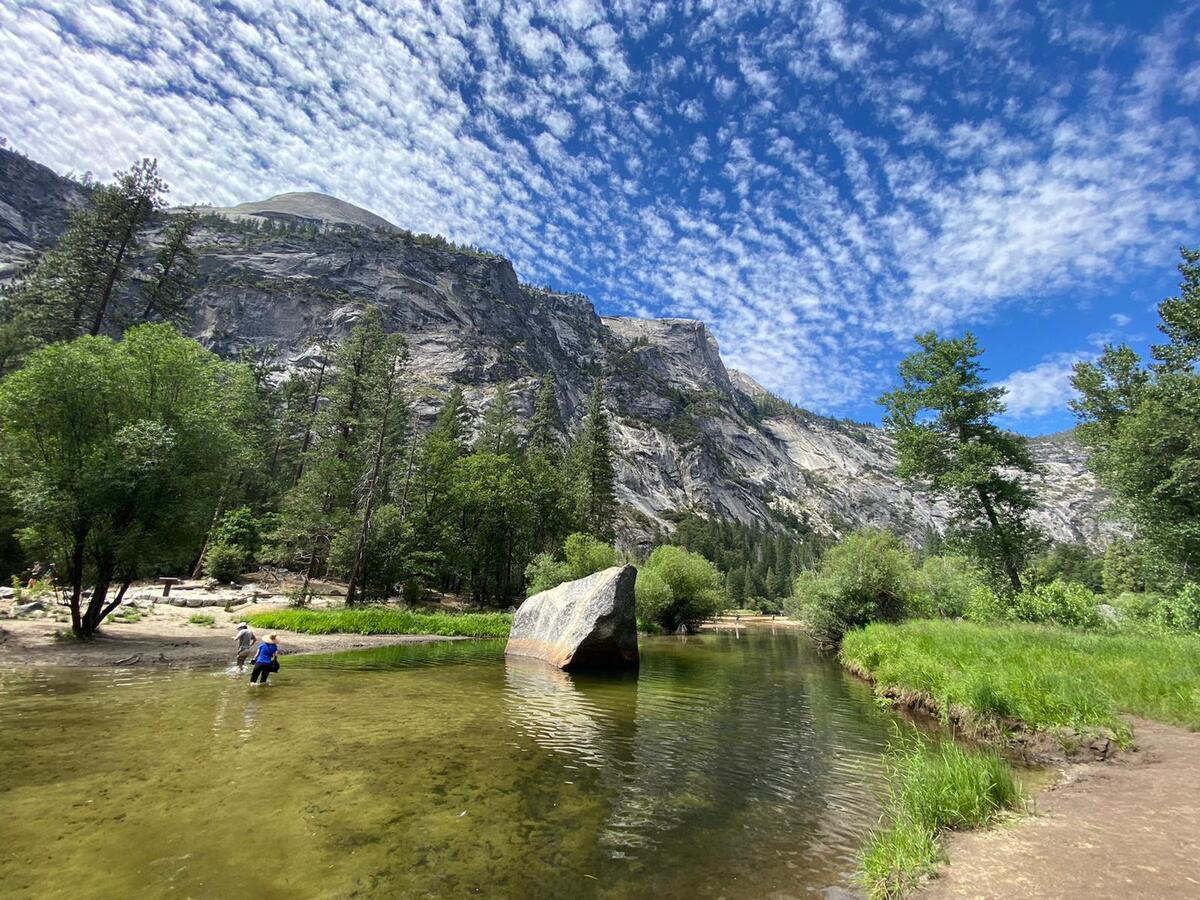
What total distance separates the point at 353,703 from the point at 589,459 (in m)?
55.4

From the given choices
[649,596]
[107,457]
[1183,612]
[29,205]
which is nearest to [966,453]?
[1183,612]

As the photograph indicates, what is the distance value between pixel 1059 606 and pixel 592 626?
63.2 ft

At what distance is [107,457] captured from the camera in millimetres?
19594

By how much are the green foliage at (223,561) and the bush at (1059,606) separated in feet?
158

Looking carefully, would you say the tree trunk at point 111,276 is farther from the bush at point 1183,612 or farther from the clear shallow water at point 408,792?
the bush at point 1183,612

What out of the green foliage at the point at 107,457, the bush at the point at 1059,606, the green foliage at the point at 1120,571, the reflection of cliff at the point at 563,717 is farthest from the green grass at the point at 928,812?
the green foliage at the point at 1120,571

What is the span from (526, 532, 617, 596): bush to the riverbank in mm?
27820

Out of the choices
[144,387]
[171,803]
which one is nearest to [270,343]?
[144,387]

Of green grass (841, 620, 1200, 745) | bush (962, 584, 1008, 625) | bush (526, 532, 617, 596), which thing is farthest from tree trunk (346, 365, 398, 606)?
bush (962, 584, 1008, 625)

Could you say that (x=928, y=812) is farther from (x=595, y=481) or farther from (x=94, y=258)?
(x=595, y=481)

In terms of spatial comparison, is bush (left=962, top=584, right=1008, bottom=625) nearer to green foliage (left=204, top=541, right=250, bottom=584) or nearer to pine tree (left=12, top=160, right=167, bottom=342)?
green foliage (left=204, top=541, right=250, bottom=584)

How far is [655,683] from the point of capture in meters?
21.3

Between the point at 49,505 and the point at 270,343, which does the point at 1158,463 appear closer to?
the point at 49,505

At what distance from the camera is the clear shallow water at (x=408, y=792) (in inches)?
232
